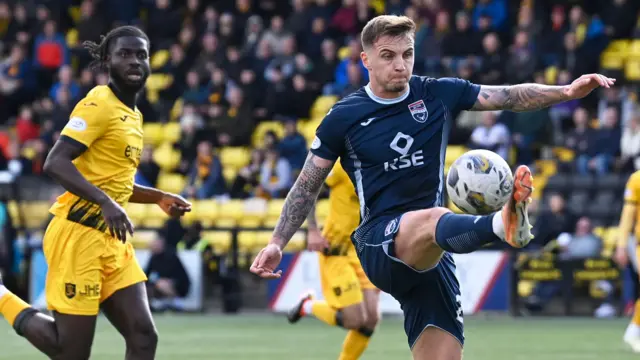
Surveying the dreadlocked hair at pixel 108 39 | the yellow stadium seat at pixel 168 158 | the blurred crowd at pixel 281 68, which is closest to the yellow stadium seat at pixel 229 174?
the blurred crowd at pixel 281 68

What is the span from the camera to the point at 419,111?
6.71 m

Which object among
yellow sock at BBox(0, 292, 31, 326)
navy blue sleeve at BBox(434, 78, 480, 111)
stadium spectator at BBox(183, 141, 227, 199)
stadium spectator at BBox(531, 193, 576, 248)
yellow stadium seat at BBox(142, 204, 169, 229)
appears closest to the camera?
navy blue sleeve at BBox(434, 78, 480, 111)

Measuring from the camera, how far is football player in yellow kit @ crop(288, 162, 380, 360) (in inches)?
419

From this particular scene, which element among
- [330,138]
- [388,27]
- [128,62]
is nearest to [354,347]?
[128,62]

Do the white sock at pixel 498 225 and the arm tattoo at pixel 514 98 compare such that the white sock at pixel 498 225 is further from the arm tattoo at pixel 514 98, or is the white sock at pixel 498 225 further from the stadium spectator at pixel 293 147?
the stadium spectator at pixel 293 147

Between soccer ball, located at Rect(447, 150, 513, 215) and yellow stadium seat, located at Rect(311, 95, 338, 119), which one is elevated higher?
soccer ball, located at Rect(447, 150, 513, 215)

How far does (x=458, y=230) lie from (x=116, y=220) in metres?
2.22

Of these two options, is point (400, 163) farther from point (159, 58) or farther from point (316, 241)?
point (159, 58)

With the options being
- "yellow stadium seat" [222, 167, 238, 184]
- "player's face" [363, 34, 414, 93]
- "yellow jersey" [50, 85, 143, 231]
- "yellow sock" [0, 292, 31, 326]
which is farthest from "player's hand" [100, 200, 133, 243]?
"yellow stadium seat" [222, 167, 238, 184]

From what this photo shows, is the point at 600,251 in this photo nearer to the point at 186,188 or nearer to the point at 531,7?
the point at 531,7

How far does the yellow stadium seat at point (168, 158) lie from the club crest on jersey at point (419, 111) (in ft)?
51.2

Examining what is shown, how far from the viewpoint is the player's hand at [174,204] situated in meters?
8.24

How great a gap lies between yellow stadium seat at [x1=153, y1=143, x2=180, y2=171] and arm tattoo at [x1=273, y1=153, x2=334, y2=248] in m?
15.4

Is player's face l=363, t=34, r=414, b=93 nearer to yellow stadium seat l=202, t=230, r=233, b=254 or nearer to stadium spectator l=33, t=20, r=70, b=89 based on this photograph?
yellow stadium seat l=202, t=230, r=233, b=254
